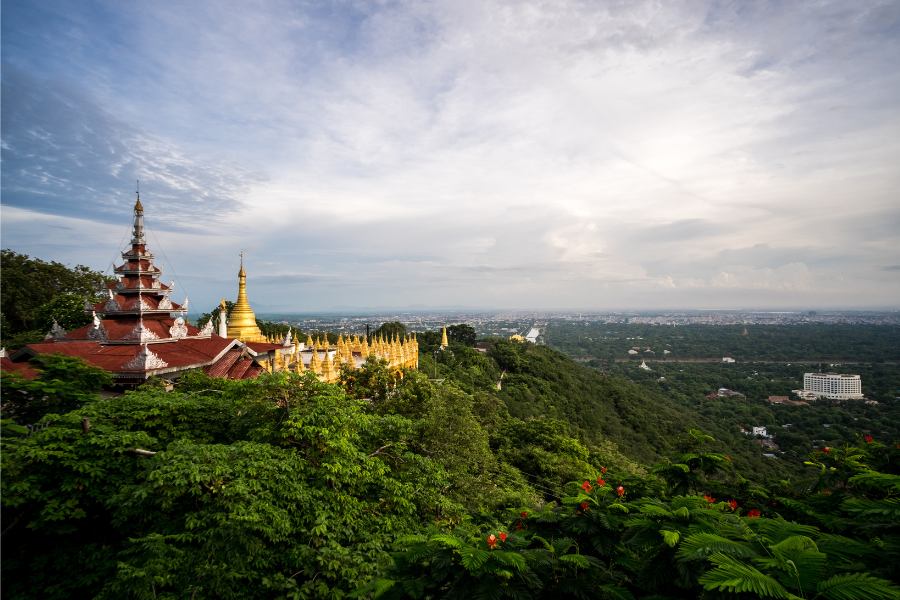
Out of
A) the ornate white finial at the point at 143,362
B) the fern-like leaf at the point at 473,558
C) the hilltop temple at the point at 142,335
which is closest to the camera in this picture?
the fern-like leaf at the point at 473,558

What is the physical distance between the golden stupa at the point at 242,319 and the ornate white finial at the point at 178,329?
286 inches

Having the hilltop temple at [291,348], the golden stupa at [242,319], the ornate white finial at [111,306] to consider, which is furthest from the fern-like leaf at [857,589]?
the golden stupa at [242,319]

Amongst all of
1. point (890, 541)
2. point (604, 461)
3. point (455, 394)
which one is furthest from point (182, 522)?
point (604, 461)

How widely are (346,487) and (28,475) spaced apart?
5.37 meters

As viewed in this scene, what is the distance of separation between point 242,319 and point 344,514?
2055 centimetres

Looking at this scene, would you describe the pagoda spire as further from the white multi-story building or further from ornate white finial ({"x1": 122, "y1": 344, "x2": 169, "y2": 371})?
the white multi-story building

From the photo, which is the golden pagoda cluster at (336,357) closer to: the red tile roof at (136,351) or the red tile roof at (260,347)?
the red tile roof at (260,347)

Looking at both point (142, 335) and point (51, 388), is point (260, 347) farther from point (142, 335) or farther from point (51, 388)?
point (51, 388)

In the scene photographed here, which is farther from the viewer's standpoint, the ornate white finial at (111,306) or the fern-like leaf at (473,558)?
the ornate white finial at (111,306)

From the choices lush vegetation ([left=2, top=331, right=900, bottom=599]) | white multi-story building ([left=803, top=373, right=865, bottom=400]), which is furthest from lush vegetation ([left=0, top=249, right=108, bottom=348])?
white multi-story building ([left=803, top=373, right=865, bottom=400])

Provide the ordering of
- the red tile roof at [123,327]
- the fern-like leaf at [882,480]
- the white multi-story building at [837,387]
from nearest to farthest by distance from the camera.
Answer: the fern-like leaf at [882,480] → the red tile roof at [123,327] → the white multi-story building at [837,387]

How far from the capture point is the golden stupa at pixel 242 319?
85.2 ft

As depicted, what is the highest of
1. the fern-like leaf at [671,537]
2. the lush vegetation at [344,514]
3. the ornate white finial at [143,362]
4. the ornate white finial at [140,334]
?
the ornate white finial at [140,334]

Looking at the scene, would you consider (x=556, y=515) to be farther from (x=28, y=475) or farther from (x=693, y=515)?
(x=28, y=475)
